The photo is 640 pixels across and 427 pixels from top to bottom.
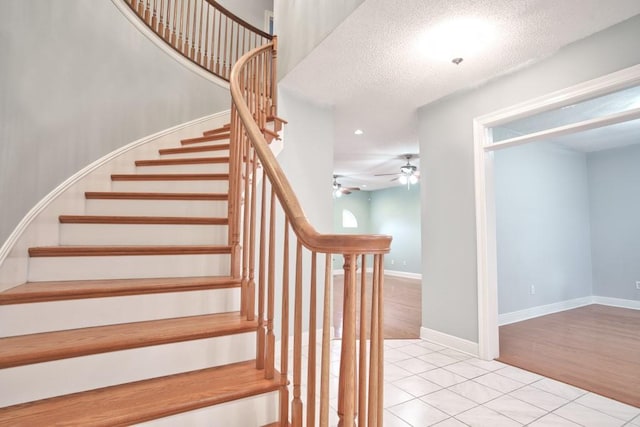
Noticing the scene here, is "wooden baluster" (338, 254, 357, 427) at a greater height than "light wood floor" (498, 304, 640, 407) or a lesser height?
greater

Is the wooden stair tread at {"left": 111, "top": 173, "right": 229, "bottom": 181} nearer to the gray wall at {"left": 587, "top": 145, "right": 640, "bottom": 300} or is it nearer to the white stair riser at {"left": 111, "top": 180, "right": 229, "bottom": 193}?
the white stair riser at {"left": 111, "top": 180, "right": 229, "bottom": 193}

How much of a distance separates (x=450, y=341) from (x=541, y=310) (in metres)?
2.39

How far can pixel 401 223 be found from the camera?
9.58 meters

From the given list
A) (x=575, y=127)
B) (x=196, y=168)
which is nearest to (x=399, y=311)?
(x=575, y=127)

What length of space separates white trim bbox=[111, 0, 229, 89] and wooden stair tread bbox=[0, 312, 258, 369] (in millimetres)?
3074

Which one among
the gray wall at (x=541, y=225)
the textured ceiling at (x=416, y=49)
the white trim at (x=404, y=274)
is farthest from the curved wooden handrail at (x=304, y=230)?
the white trim at (x=404, y=274)

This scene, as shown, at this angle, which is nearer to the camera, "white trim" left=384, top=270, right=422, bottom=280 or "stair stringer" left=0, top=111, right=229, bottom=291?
"stair stringer" left=0, top=111, right=229, bottom=291

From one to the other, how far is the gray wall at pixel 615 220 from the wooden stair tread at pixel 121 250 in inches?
254

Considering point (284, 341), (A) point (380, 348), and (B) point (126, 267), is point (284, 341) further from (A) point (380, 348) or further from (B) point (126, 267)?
(B) point (126, 267)

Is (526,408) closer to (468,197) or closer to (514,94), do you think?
(468,197)

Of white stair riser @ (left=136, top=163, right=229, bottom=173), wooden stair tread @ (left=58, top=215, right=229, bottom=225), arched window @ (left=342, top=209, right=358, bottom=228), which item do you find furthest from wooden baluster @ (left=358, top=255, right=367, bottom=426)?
arched window @ (left=342, top=209, right=358, bottom=228)

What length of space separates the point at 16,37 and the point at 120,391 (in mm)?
2117

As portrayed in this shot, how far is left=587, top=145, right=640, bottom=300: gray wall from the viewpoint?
514 centimetres

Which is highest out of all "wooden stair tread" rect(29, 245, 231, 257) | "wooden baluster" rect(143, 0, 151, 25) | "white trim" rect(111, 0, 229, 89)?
"wooden baluster" rect(143, 0, 151, 25)
